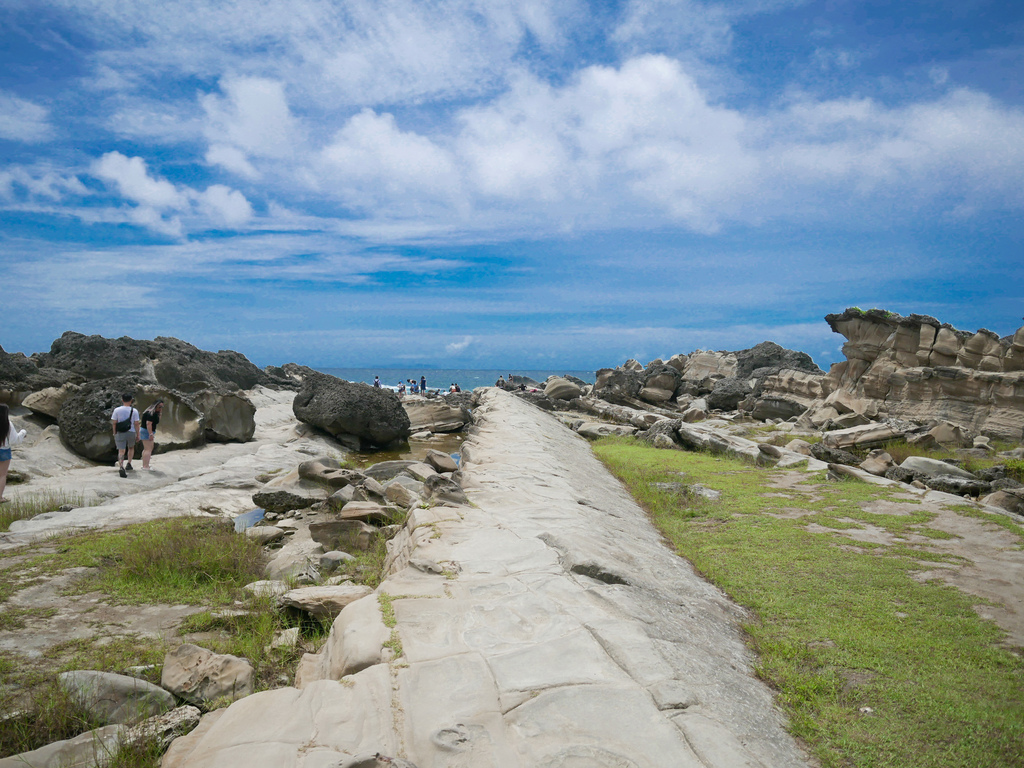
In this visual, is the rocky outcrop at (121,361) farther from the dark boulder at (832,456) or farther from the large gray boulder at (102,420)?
the dark boulder at (832,456)

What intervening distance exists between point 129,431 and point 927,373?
2591 centimetres

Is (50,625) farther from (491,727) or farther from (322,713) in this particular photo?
(491,727)

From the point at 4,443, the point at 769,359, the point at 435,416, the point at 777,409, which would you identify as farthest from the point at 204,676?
the point at 769,359

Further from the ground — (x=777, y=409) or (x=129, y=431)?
(x=129, y=431)

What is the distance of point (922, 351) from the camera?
2284cm

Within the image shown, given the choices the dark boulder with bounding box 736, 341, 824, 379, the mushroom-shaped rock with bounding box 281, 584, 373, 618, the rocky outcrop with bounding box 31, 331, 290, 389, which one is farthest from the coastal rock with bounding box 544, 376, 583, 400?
the mushroom-shaped rock with bounding box 281, 584, 373, 618

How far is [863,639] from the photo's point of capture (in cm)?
441

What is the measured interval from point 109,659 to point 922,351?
1061 inches

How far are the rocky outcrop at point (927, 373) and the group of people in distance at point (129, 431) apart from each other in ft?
73.4

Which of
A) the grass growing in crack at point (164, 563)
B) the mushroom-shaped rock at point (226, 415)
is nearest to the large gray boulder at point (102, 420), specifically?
the mushroom-shaped rock at point (226, 415)

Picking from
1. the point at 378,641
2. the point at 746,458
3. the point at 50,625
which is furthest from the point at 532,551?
the point at 746,458

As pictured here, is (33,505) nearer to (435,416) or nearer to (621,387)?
(435,416)

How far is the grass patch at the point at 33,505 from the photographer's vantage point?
8570 millimetres

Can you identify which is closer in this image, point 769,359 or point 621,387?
point 621,387
